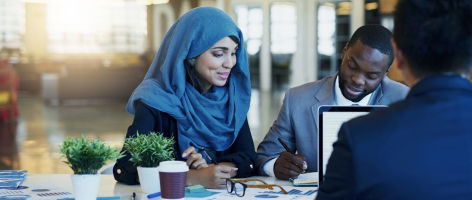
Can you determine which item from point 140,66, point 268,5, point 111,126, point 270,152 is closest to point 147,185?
point 270,152

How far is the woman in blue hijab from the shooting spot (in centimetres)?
227

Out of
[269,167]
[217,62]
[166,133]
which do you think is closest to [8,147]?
[166,133]

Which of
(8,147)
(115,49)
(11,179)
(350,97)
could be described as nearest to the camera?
(11,179)

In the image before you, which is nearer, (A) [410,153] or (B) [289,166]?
(A) [410,153]

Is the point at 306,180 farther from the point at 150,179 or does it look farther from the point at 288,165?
the point at 150,179

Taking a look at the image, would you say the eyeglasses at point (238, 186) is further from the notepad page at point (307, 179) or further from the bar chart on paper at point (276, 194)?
the notepad page at point (307, 179)

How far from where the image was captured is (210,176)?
77.0 inches

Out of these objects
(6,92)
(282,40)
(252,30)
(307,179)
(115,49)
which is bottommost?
(6,92)

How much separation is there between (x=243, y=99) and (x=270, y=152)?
252mm

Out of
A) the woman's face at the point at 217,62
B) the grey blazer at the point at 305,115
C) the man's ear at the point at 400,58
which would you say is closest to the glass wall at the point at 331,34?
the grey blazer at the point at 305,115

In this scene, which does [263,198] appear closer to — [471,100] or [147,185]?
[147,185]

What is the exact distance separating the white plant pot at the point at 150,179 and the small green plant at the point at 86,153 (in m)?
0.25

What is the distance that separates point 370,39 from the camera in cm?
217

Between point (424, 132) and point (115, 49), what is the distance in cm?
2010
